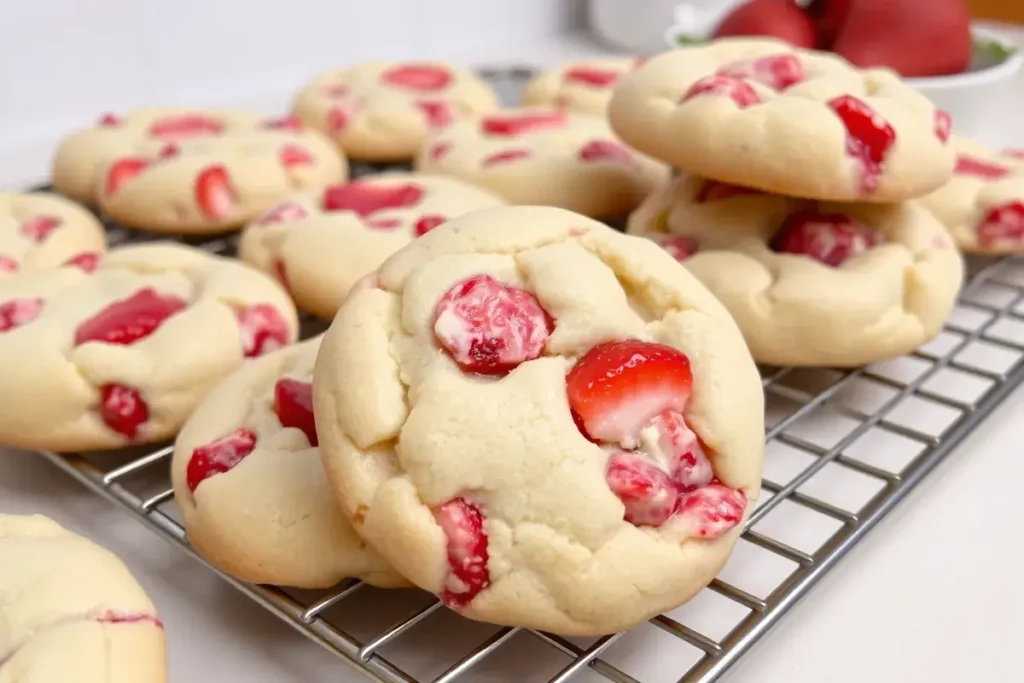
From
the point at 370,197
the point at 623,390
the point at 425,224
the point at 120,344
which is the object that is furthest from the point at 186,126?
the point at 623,390

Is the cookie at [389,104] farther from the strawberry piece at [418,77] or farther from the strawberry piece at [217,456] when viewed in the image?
the strawberry piece at [217,456]

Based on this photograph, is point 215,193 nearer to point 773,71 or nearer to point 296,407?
point 296,407

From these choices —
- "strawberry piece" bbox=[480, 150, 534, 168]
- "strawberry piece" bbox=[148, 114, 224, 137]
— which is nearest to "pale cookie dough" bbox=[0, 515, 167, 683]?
"strawberry piece" bbox=[480, 150, 534, 168]

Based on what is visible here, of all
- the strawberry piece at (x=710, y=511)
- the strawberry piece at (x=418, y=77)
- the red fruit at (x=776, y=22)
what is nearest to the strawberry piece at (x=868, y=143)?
the strawberry piece at (x=710, y=511)

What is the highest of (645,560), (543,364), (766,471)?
(543,364)

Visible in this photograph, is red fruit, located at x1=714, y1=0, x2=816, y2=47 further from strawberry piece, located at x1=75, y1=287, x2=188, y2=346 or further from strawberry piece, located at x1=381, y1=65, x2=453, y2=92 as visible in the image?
strawberry piece, located at x1=75, y1=287, x2=188, y2=346

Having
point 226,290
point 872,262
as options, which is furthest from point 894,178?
point 226,290

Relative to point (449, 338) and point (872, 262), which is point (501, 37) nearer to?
point (872, 262)
